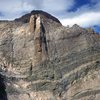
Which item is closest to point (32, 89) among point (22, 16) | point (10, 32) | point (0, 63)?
point (0, 63)

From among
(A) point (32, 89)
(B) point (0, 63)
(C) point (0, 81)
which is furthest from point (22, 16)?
(C) point (0, 81)

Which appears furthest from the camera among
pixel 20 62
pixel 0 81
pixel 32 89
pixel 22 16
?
pixel 22 16

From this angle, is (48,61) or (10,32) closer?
(48,61)

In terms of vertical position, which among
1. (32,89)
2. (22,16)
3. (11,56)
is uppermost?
(22,16)

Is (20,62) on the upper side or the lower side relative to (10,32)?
lower

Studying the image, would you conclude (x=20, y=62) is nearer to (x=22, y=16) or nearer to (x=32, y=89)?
(x=32, y=89)

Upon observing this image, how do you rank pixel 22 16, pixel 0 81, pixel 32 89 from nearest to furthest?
pixel 0 81 < pixel 32 89 < pixel 22 16
